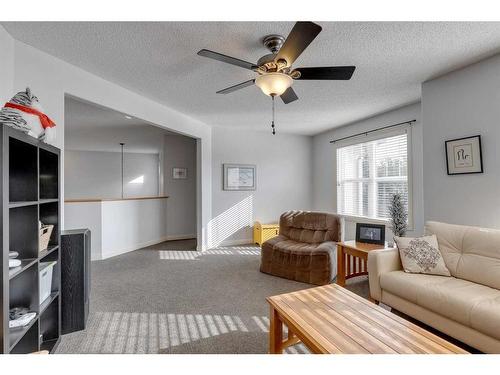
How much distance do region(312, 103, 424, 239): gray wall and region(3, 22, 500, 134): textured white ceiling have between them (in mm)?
454

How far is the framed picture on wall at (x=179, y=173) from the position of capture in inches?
242

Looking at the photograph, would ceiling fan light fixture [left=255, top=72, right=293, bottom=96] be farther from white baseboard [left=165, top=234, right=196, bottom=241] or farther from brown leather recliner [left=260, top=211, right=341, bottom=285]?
white baseboard [left=165, top=234, right=196, bottom=241]

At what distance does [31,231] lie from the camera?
1516 millimetres

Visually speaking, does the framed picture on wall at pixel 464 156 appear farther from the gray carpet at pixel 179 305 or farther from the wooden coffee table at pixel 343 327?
the wooden coffee table at pixel 343 327

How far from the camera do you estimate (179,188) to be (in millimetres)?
6180

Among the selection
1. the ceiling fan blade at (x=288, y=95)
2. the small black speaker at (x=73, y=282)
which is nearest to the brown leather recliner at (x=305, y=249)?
the ceiling fan blade at (x=288, y=95)

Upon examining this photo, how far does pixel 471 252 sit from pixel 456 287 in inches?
17.5

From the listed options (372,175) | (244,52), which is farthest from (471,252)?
(244,52)

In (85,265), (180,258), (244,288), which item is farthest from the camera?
(180,258)

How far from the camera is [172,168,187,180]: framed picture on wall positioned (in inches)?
242

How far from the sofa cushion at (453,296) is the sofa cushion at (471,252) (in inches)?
3.4
